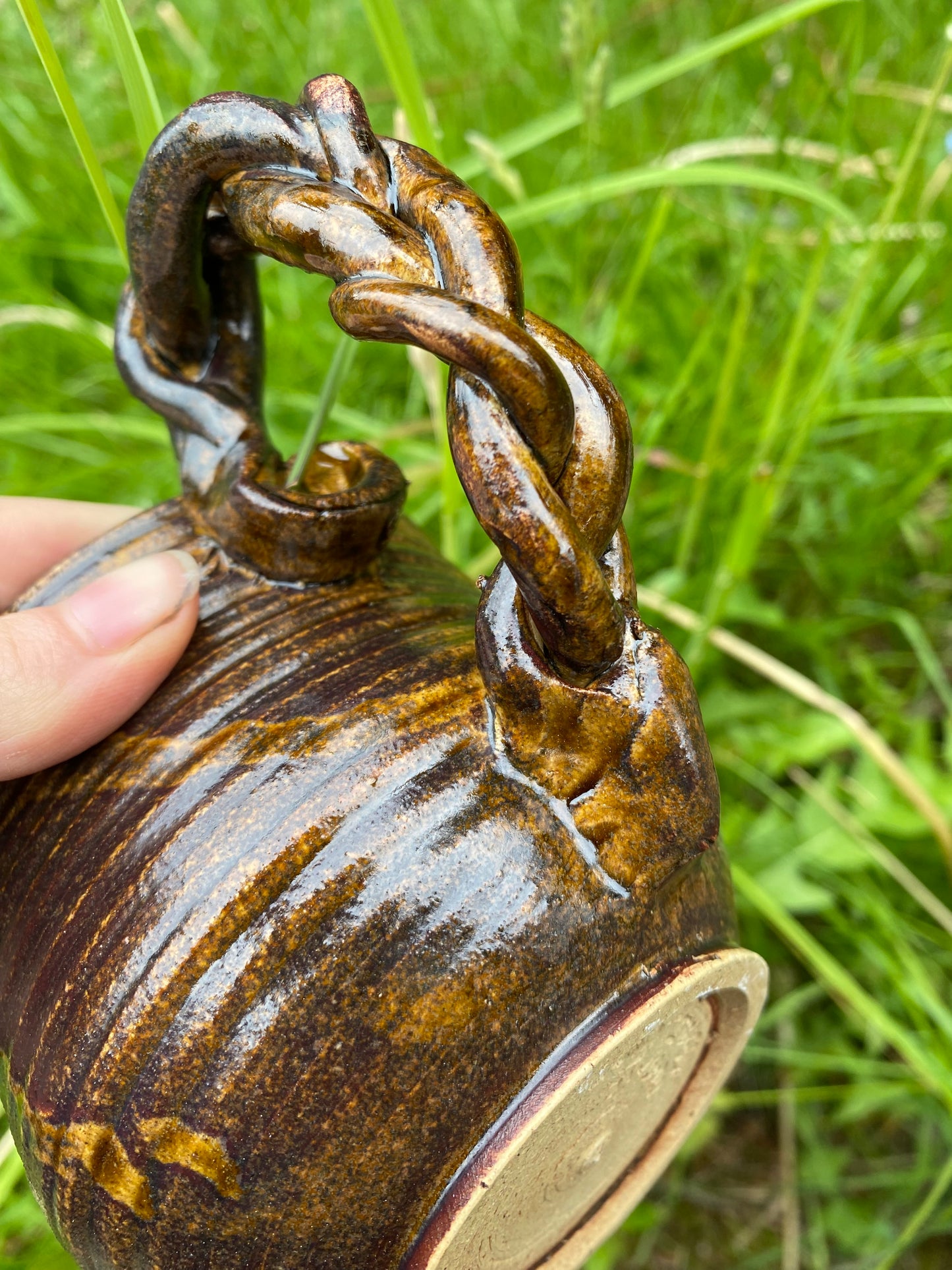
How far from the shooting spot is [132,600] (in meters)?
0.78

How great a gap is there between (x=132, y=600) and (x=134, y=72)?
438mm

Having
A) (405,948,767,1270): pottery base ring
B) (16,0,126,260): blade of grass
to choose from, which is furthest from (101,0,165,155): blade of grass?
(405,948,767,1270): pottery base ring

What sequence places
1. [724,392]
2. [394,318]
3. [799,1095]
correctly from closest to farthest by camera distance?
[394,318]
[724,392]
[799,1095]

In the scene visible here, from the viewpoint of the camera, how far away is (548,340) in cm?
65

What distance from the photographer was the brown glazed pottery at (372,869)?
633mm

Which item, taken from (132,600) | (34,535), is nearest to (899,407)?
(132,600)

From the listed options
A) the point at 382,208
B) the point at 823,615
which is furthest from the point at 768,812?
the point at 382,208

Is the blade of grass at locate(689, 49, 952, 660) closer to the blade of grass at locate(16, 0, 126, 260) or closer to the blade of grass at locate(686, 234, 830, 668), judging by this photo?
the blade of grass at locate(686, 234, 830, 668)

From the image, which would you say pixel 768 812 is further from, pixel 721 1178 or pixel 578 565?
pixel 578 565

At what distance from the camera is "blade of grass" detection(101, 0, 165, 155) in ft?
2.54

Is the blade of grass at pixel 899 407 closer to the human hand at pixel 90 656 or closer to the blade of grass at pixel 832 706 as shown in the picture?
the blade of grass at pixel 832 706

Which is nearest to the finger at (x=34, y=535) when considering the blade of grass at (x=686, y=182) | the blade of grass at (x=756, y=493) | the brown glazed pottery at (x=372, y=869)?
the brown glazed pottery at (x=372, y=869)

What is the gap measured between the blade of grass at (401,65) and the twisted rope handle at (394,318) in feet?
0.54

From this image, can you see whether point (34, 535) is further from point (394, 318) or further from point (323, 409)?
point (394, 318)
